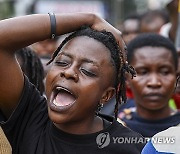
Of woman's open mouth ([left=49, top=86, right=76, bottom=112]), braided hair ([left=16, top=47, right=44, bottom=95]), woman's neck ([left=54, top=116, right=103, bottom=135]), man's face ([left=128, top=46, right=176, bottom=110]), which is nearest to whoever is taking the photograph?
woman's open mouth ([left=49, top=86, right=76, bottom=112])

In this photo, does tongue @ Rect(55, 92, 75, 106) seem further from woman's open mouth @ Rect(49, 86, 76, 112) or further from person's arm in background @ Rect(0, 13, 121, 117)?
person's arm in background @ Rect(0, 13, 121, 117)

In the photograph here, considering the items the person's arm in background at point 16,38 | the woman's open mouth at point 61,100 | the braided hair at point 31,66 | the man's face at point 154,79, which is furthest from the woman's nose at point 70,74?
the man's face at point 154,79

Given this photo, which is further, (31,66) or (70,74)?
(31,66)

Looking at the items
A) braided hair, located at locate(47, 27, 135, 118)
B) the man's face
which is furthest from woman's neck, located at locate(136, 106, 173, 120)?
braided hair, located at locate(47, 27, 135, 118)

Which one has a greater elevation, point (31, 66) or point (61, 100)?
point (61, 100)

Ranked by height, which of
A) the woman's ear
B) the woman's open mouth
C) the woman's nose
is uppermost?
the woman's nose

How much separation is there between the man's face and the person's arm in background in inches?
55.0

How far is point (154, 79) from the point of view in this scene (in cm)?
414

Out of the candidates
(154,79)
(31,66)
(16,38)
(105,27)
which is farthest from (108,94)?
(154,79)

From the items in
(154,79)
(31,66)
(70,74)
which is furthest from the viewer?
(154,79)

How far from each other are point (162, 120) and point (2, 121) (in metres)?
1.62

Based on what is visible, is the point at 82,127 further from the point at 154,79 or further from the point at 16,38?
Answer: the point at 154,79

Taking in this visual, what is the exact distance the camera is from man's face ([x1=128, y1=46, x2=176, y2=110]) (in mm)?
4125

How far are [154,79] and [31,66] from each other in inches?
35.1
